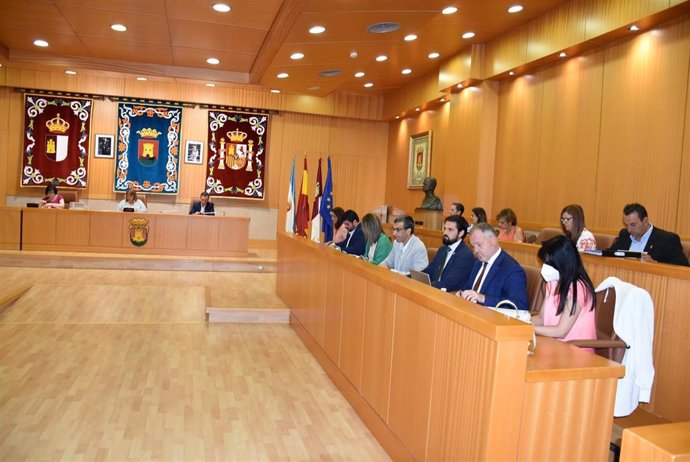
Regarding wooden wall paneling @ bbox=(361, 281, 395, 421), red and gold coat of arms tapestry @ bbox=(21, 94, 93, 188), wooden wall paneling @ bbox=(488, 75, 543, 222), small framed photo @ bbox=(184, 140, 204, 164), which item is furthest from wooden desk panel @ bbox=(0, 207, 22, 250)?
wooden wall paneling @ bbox=(361, 281, 395, 421)

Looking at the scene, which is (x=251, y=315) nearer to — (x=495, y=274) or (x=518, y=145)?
(x=495, y=274)

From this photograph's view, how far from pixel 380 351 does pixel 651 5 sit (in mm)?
4841

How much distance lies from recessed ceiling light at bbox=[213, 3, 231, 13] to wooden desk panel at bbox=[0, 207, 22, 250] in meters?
5.53

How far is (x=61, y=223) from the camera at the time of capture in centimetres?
Result: 1028

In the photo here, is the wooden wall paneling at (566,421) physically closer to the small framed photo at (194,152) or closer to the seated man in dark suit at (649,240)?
the seated man in dark suit at (649,240)

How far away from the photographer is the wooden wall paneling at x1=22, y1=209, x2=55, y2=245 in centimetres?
1015

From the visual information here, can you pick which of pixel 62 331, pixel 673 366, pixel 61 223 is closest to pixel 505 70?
pixel 673 366

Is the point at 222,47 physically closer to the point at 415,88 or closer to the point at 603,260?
the point at 415,88

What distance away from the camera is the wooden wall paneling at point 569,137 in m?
7.31

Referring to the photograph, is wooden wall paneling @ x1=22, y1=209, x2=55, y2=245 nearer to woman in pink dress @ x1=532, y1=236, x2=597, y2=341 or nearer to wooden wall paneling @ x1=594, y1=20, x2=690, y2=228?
wooden wall paneling @ x1=594, y1=20, x2=690, y2=228

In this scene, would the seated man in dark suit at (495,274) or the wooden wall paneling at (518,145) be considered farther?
the wooden wall paneling at (518,145)

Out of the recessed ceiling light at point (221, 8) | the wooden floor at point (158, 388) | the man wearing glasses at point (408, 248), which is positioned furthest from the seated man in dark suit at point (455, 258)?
the recessed ceiling light at point (221, 8)

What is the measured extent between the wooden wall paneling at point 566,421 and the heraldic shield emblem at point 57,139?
12.2 m

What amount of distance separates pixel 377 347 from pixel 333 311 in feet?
4.03
